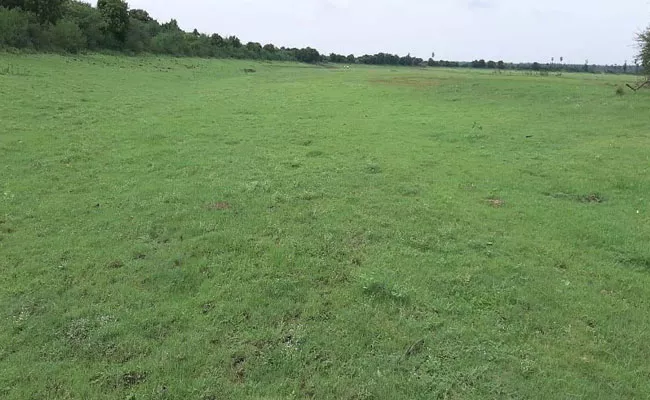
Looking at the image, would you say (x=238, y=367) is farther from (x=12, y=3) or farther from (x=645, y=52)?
(x=12, y=3)

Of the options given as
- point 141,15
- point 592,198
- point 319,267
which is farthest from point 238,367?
point 141,15

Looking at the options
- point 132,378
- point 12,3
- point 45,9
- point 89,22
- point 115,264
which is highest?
point 12,3

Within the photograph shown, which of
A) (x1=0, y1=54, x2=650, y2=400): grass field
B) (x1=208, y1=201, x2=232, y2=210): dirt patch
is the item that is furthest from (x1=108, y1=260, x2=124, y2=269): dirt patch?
(x1=208, y1=201, x2=232, y2=210): dirt patch

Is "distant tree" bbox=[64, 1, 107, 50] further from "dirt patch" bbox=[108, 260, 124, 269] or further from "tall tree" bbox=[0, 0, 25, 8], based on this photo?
"dirt patch" bbox=[108, 260, 124, 269]

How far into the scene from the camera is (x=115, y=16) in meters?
51.2

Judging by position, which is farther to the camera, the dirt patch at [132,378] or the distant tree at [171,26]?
the distant tree at [171,26]

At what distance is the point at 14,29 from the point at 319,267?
116 feet

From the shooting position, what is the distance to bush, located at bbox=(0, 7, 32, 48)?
32612mm

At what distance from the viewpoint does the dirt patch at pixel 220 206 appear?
29.4ft

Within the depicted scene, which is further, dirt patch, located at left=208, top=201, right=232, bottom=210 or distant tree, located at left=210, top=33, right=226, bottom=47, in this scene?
distant tree, located at left=210, top=33, right=226, bottom=47

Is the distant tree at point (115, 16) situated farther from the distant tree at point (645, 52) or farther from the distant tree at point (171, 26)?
the distant tree at point (645, 52)

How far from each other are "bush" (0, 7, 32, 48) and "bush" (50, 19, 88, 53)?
8.94 feet

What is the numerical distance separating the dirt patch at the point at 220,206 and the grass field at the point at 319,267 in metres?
0.15

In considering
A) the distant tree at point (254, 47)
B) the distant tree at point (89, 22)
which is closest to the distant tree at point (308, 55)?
the distant tree at point (254, 47)
